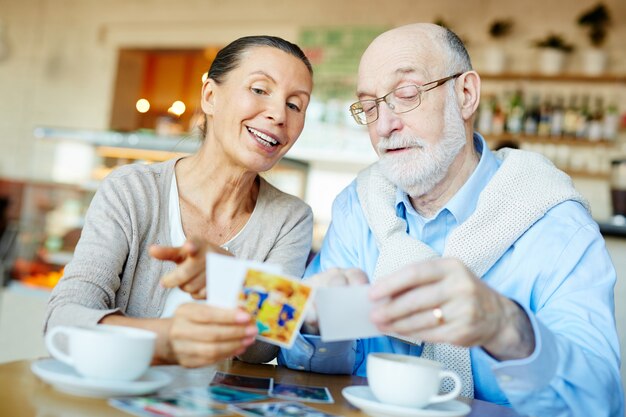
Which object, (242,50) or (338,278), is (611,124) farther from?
(338,278)

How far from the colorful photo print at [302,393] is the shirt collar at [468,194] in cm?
64

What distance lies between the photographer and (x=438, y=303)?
990 mm

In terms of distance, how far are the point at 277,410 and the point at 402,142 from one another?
898mm

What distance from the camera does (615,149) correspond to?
545 centimetres

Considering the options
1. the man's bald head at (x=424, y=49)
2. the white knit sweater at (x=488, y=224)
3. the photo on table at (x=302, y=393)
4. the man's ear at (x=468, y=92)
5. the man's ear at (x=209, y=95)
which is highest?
the man's bald head at (x=424, y=49)

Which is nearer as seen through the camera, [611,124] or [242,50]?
[242,50]

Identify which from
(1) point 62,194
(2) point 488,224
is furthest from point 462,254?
(1) point 62,194

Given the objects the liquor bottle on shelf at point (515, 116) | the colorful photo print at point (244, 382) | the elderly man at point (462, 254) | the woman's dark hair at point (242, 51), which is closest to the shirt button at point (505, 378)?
the elderly man at point (462, 254)

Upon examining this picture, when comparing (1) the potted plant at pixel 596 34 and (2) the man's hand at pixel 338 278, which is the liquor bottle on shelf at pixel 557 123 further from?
(2) the man's hand at pixel 338 278

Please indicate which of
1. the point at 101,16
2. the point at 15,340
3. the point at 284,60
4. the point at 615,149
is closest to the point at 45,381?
the point at 284,60

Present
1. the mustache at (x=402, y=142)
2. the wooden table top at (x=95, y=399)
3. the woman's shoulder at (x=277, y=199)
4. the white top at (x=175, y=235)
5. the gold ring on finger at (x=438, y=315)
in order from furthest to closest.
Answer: the woman's shoulder at (x=277, y=199), the mustache at (x=402, y=142), the white top at (x=175, y=235), the gold ring on finger at (x=438, y=315), the wooden table top at (x=95, y=399)

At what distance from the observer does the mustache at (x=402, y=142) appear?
1.73 metres

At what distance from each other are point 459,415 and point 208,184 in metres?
0.98

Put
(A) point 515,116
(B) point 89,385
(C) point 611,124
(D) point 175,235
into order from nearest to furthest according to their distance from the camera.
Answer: (B) point 89,385 → (D) point 175,235 → (C) point 611,124 → (A) point 515,116
